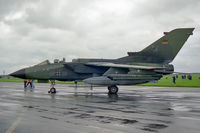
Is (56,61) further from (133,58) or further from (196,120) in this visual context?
(196,120)

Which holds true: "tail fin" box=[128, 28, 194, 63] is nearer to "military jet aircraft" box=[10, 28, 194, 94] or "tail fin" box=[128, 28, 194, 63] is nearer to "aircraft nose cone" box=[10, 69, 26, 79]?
"military jet aircraft" box=[10, 28, 194, 94]

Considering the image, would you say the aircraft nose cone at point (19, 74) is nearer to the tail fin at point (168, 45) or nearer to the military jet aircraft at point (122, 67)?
the military jet aircraft at point (122, 67)

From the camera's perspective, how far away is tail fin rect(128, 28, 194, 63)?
1903 cm

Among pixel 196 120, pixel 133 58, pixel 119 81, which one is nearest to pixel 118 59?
pixel 133 58

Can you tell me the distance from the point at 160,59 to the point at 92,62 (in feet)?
20.8

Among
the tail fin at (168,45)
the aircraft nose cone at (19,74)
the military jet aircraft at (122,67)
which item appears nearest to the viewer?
the military jet aircraft at (122,67)

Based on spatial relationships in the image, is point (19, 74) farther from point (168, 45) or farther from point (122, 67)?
point (168, 45)

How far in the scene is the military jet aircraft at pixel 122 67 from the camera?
18.4 meters

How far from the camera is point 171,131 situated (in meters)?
5.86

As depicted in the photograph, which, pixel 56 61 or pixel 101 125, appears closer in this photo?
pixel 101 125

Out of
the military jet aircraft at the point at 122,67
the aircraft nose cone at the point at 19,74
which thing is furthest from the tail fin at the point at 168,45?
the aircraft nose cone at the point at 19,74

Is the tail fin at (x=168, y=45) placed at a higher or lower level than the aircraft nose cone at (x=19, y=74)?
higher

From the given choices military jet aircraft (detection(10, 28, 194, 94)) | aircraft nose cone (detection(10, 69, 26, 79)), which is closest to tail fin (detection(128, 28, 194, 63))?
military jet aircraft (detection(10, 28, 194, 94))

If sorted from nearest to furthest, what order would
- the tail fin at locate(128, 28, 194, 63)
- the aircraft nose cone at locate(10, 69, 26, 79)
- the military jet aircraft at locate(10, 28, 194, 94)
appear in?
the military jet aircraft at locate(10, 28, 194, 94) → the tail fin at locate(128, 28, 194, 63) → the aircraft nose cone at locate(10, 69, 26, 79)
